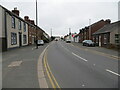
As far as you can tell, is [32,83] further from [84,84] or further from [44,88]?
[84,84]

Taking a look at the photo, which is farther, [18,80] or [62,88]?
[18,80]

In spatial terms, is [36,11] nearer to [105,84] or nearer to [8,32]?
[8,32]

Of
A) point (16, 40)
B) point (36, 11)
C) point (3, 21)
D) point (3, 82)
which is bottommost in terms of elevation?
point (3, 82)

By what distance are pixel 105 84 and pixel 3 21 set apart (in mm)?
19100

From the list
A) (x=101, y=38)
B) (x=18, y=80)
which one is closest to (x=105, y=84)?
(x=18, y=80)

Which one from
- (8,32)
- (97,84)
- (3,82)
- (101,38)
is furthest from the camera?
(101,38)

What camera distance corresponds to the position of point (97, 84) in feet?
18.0

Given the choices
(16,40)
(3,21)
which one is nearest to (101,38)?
(16,40)

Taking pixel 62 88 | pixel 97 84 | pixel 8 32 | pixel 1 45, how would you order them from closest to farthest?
pixel 62 88, pixel 97 84, pixel 1 45, pixel 8 32

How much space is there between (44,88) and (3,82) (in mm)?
2091

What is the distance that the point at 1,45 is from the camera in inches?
754

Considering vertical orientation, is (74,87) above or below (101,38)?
below

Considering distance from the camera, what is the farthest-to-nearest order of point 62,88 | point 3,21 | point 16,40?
point 16,40 < point 3,21 < point 62,88

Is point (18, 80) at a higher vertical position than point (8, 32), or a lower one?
lower
